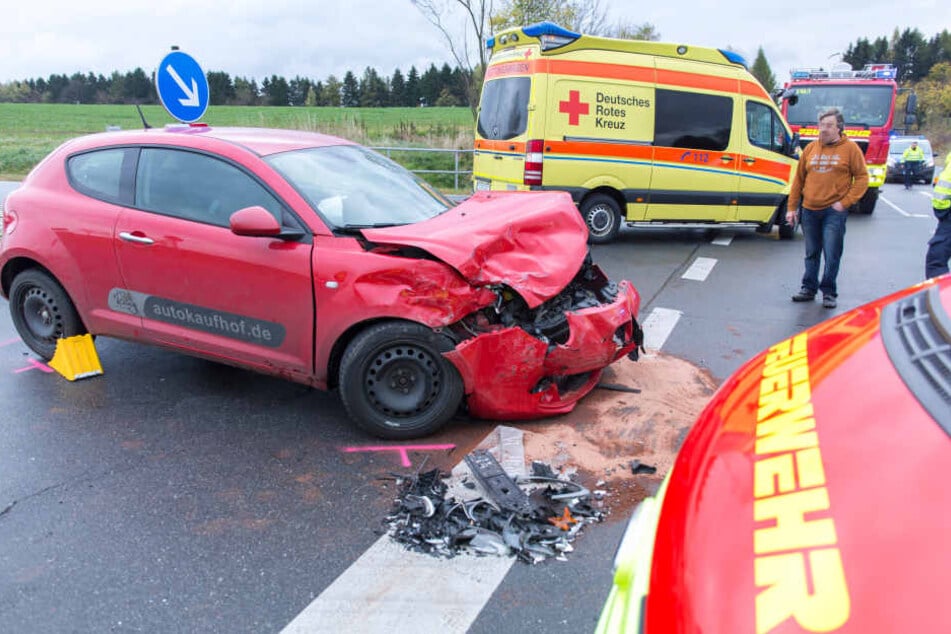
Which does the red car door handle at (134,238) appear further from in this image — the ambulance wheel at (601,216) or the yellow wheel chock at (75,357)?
the ambulance wheel at (601,216)

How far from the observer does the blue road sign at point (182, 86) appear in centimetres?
671

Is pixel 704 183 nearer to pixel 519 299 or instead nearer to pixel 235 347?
pixel 519 299

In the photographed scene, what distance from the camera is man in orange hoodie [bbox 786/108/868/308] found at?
6.41 m

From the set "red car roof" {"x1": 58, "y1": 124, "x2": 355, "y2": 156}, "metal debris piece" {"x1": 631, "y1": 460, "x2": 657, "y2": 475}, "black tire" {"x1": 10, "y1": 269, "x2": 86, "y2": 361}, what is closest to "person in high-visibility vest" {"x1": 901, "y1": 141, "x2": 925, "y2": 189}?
"red car roof" {"x1": 58, "y1": 124, "x2": 355, "y2": 156}

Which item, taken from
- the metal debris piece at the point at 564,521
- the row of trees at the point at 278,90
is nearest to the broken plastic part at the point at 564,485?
the metal debris piece at the point at 564,521

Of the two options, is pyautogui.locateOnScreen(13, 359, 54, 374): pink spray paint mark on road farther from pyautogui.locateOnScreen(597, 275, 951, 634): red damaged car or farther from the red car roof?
pyautogui.locateOnScreen(597, 275, 951, 634): red damaged car

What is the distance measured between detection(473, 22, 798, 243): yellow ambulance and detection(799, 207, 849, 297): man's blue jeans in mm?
3287

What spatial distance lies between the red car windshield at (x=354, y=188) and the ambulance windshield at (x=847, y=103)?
13.0 meters

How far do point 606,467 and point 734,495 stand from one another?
227cm

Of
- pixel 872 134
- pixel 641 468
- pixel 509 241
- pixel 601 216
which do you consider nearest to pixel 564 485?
pixel 641 468

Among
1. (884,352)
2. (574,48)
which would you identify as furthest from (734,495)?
(574,48)

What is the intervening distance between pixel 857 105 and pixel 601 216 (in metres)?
8.66

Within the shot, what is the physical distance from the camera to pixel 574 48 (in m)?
9.15

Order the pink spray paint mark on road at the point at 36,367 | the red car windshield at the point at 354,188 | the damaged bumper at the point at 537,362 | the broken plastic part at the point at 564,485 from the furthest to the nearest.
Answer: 1. the pink spray paint mark on road at the point at 36,367
2. the red car windshield at the point at 354,188
3. the damaged bumper at the point at 537,362
4. the broken plastic part at the point at 564,485
